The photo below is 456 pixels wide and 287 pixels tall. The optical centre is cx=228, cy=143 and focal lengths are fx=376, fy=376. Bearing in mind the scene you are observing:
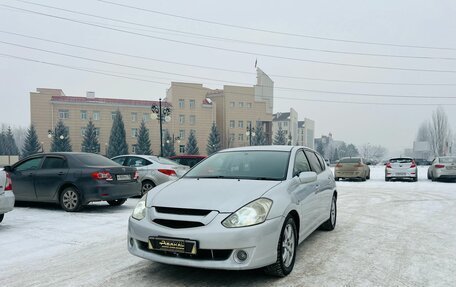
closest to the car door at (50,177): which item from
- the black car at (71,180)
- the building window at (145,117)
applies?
the black car at (71,180)

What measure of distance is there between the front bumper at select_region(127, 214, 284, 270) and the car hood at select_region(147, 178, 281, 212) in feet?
0.68

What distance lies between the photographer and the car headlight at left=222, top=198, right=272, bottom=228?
3857 millimetres

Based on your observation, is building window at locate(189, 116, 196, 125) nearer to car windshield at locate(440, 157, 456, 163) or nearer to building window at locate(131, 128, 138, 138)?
building window at locate(131, 128, 138, 138)

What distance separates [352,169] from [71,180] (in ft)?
52.6

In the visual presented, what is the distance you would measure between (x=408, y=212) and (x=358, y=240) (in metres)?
3.92


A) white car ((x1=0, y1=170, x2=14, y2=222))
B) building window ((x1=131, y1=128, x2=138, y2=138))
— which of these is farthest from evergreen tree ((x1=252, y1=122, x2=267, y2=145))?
white car ((x1=0, y1=170, x2=14, y2=222))

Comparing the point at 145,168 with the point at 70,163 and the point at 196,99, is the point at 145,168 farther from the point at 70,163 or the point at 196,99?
the point at 196,99

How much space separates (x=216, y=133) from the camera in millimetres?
75312

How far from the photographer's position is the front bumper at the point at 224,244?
3.75m

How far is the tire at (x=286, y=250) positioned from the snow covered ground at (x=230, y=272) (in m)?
0.10

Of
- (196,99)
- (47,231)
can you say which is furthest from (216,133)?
(47,231)

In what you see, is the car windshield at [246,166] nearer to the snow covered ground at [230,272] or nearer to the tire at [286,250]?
the tire at [286,250]

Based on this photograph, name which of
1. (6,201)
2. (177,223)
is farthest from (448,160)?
(6,201)

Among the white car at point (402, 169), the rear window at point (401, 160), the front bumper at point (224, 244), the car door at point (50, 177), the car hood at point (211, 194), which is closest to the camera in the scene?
the front bumper at point (224, 244)
